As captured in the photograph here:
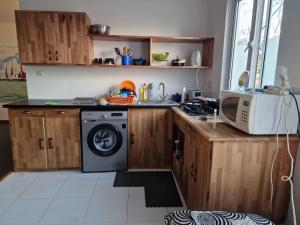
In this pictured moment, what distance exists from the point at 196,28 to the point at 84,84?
196 cm

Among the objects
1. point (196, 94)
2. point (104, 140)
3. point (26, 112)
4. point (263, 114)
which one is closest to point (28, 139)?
point (26, 112)

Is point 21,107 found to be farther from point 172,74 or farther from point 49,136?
point 172,74

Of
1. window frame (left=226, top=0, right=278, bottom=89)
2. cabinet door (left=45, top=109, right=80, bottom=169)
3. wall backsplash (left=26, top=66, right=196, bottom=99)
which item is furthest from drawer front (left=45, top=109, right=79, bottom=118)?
window frame (left=226, top=0, right=278, bottom=89)

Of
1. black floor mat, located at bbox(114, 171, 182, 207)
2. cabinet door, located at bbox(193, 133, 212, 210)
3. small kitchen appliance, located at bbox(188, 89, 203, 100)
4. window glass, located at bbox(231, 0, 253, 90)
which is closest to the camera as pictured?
cabinet door, located at bbox(193, 133, 212, 210)

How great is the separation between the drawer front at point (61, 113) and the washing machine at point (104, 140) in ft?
0.37

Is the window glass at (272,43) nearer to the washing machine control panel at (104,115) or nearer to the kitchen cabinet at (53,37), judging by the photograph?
the washing machine control panel at (104,115)

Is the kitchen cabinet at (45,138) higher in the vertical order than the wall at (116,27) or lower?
lower

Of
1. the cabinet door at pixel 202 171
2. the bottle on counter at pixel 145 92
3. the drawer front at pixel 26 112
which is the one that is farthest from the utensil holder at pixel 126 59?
the cabinet door at pixel 202 171

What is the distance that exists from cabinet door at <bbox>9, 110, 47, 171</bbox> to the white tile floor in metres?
0.16

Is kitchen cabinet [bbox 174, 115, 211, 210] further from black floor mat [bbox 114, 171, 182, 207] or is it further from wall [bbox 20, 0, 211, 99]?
wall [bbox 20, 0, 211, 99]

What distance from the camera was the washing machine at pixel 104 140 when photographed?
8.70ft

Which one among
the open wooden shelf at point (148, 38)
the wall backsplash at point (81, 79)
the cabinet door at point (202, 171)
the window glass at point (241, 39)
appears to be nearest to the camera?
the cabinet door at point (202, 171)

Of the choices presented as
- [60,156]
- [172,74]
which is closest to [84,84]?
[60,156]

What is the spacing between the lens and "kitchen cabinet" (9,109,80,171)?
264cm
